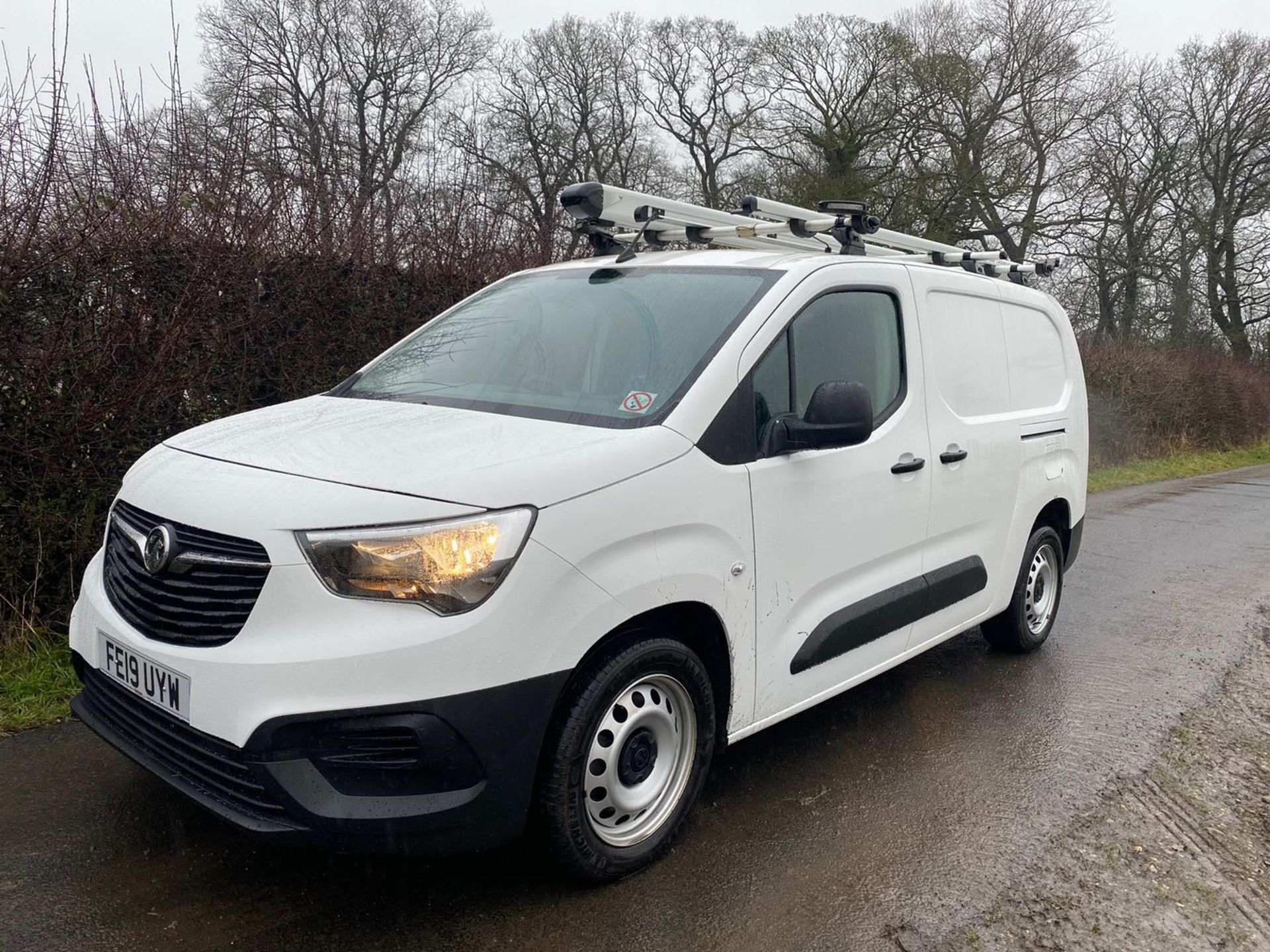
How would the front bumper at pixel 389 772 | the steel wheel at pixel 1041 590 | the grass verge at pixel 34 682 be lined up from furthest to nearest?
the steel wheel at pixel 1041 590, the grass verge at pixel 34 682, the front bumper at pixel 389 772

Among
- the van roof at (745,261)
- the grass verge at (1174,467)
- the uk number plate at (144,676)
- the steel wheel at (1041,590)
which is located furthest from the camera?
the grass verge at (1174,467)

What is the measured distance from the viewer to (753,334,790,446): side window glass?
10.5 ft

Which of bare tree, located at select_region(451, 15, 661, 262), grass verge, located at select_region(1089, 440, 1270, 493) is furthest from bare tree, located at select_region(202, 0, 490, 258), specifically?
grass verge, located at select_region(1089, 440, 1270, 493)

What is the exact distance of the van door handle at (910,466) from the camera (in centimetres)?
372

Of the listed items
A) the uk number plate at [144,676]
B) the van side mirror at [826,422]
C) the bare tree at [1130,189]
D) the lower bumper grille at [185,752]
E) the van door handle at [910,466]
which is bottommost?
the lower bumper grille at [185,752]

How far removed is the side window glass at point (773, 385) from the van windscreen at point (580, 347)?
17cm

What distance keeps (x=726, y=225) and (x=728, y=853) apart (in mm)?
2747

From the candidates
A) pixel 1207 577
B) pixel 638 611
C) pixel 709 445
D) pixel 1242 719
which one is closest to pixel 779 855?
pixel 638 611

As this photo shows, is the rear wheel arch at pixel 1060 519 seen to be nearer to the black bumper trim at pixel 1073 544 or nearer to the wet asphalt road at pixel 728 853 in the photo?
the black bumper trim at pixel 1073 544

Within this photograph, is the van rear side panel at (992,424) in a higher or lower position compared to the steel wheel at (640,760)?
higher

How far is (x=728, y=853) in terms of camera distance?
3158 mm

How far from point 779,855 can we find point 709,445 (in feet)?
4.45

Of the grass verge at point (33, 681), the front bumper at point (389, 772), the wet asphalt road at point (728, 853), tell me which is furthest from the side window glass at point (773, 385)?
the grass verge at point (33, 681)

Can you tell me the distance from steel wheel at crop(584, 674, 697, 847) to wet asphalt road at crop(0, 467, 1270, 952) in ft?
0.64
